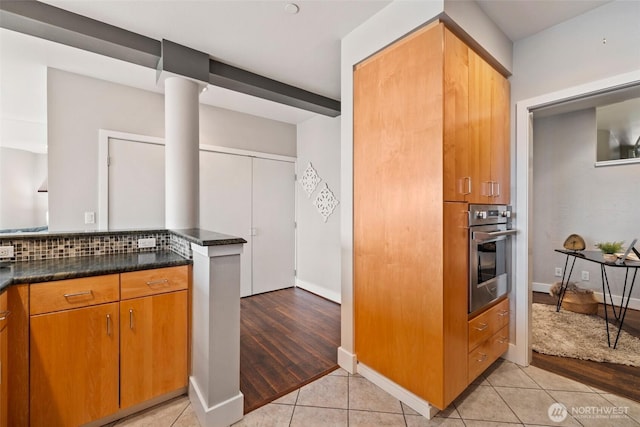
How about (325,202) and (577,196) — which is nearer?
(577,196)

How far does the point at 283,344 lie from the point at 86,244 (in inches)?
69.7

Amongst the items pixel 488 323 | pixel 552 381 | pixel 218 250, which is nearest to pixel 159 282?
pixel 218 250

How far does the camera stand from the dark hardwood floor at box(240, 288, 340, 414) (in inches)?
75.3

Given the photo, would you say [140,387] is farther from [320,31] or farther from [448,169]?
[320,31]

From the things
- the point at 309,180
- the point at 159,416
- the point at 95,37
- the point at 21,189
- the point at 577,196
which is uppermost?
the point at 95,37

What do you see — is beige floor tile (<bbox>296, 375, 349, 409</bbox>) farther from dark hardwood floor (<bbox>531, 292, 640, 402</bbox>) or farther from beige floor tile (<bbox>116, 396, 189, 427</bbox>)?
dark hardwood floor (<bbox>531, 292, 640, 402</bbox>)

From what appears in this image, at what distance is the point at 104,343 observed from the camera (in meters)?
1.49

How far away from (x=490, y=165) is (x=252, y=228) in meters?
3.04

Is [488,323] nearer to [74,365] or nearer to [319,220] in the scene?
[319,220]

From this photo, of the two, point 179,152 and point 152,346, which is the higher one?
point 179,152

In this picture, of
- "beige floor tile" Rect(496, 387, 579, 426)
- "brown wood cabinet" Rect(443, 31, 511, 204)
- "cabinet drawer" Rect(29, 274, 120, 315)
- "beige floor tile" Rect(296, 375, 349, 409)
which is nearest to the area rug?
"beige floor tile" Rect(496, 387, 579, 426)

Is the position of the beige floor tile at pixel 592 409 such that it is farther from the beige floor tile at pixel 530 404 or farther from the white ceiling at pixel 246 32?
the white ceiling at pixel 246 32

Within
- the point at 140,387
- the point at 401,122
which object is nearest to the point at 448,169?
the point at 401,122

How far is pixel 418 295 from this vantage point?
63.2 inches
